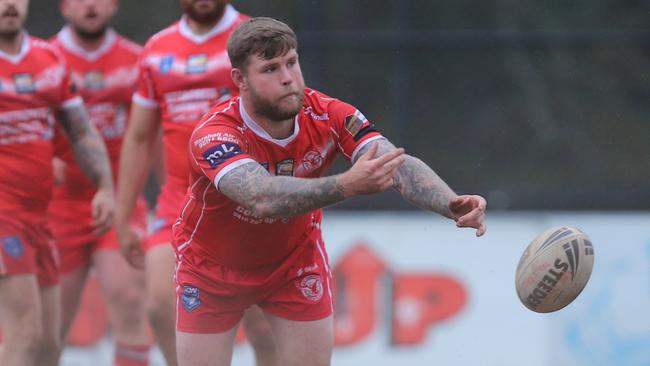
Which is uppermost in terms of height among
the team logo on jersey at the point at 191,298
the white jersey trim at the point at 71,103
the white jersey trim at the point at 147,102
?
the white jersey trim at the point at 147,102

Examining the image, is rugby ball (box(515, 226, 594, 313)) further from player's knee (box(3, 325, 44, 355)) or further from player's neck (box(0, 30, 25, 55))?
player's neck (box(0, 30, 25, 55))

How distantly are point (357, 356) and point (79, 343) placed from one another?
6.44 feet

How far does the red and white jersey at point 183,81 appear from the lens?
738cm

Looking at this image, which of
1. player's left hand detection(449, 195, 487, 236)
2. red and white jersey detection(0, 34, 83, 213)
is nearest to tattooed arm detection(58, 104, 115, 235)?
red and white jersey detection(0, 34, 83, 213)

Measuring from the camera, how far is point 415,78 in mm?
10844

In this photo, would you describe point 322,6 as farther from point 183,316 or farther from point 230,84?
point 183,316

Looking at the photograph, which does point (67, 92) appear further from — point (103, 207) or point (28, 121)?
point (103, 207)

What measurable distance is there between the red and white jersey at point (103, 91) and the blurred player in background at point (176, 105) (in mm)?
988

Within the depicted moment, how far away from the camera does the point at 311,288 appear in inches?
243

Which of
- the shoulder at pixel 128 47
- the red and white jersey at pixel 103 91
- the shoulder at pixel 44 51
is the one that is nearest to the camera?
the shoulder at pixel 44 51

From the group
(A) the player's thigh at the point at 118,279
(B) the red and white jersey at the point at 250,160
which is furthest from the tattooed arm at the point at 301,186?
(A) the player's thigh at the point at 118,279

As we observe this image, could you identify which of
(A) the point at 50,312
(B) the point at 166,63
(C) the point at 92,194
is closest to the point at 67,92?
(B) the point at 166,63

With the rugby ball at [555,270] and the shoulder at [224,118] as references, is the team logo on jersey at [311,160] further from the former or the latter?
the rugby ball at [555,270]

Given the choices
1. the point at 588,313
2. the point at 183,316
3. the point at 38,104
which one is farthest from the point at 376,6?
the point at 183,316
